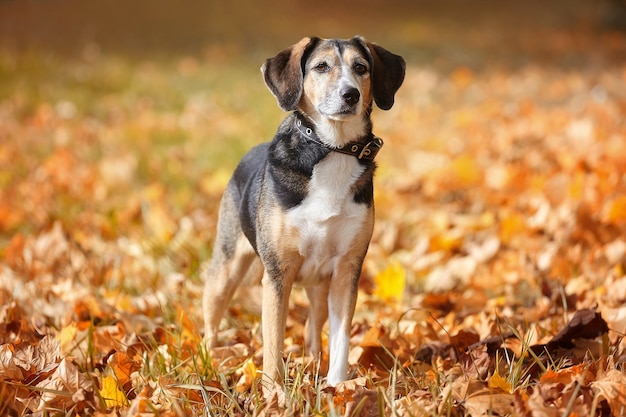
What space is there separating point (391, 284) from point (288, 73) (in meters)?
1.59

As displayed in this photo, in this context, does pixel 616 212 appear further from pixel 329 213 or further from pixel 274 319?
pixel 274 319

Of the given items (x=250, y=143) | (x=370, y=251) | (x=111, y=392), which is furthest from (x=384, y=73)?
(x=250, y=143)

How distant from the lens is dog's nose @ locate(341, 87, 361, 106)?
3.16m

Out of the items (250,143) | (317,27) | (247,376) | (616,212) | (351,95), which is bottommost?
(247,376)

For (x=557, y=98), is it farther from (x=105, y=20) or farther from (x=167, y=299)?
(x=105, y=20)

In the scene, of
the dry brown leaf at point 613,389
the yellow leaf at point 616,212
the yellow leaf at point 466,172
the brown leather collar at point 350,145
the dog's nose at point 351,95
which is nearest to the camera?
the dry brown leaf at point 613,389

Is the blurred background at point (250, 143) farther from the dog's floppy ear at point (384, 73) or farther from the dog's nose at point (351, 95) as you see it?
the dog's nose at point (351, 95)

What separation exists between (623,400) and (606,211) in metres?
2.76

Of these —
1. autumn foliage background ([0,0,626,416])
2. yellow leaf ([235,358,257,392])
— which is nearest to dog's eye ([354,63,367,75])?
autumn foliage background ([0,0,626,416])

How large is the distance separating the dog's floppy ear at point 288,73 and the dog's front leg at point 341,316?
0.78 metres

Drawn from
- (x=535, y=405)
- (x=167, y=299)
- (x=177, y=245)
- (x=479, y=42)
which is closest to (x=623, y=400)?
(x=535, y=405)

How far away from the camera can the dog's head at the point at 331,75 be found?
3.25m

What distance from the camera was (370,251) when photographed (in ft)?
17.6

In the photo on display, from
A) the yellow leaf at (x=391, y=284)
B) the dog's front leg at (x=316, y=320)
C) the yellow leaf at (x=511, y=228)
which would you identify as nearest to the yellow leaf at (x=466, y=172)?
the yellow leaf at (x=511, y=228)
